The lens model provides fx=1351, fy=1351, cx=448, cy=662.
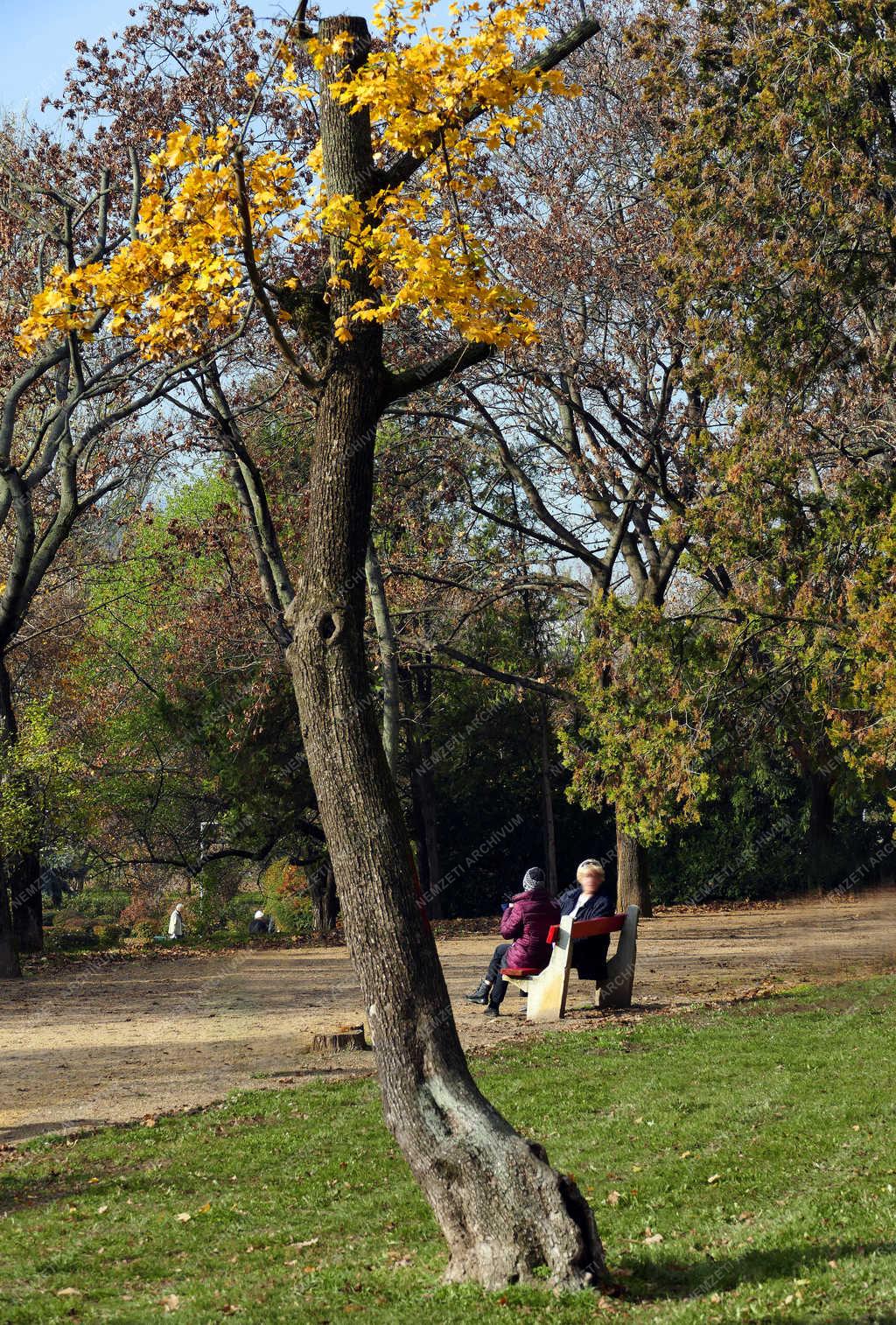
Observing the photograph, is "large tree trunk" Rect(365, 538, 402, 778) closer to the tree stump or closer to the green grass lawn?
the tree stump

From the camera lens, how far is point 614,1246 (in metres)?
6.01

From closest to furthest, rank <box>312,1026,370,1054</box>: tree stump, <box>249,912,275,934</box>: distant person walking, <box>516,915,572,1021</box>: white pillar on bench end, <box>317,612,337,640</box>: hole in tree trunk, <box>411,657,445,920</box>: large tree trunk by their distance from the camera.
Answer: <box>317,612,337,640</box>: hole in tree trunk < <box>312,1026,370,1054</box>: tree stump < <box>516,915,572,1021</box>: white pillar on bench end < <box>411,657,445,920</box>: large tree trunk < <box>249,912,275,934</box>: distant person walking

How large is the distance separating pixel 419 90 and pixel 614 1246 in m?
5.36

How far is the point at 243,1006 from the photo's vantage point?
15.8m

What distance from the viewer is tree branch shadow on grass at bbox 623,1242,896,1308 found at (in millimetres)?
5305

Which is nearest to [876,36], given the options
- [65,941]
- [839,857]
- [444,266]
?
[444,266]

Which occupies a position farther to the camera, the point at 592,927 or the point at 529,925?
the point at 529,925

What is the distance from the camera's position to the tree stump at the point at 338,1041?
482 inches

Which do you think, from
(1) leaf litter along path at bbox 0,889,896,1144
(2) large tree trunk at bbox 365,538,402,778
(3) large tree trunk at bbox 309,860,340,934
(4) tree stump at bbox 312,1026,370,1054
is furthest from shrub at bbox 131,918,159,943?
(4) tree stump at bbox 312,1026,370,1054

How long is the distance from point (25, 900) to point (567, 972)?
14.3 meters

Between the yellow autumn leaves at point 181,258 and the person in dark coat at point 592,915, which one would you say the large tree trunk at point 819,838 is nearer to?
the person in dark coat at point 592,915

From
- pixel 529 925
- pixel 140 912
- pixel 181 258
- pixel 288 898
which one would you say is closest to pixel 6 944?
pixel 529 925

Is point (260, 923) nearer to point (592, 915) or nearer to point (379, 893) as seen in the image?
point (592, 915)

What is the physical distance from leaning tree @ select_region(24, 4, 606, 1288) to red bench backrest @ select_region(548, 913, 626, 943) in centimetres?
725
